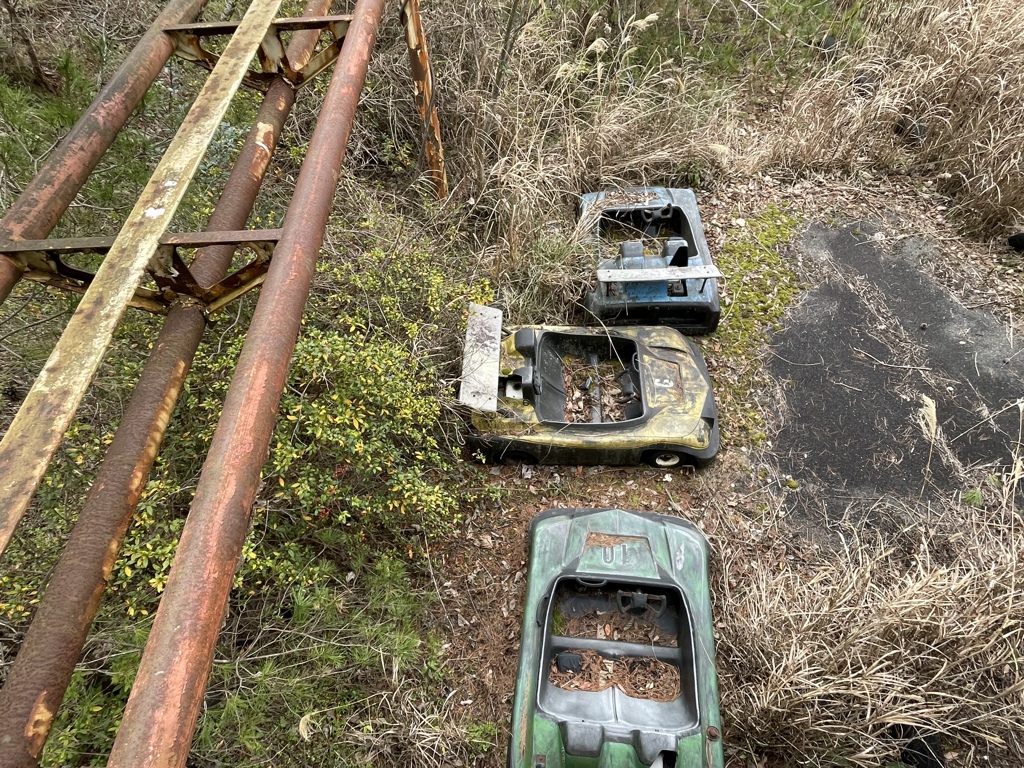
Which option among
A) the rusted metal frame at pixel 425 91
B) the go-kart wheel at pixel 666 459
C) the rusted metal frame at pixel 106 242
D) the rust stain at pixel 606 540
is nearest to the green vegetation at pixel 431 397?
the rusted metal frame at pixel 425 91

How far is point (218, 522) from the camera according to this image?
1290 mm

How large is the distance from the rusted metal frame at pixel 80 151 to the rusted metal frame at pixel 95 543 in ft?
1.45

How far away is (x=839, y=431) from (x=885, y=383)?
646 millimetres

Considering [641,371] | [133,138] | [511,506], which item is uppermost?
[133,138]

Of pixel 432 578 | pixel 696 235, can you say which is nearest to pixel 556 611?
pixel 432 578

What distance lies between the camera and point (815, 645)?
2.99 m

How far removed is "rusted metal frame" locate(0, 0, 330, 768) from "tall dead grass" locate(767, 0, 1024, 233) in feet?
19.6

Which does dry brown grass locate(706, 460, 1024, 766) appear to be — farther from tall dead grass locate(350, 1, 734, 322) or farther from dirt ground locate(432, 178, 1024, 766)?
tall dead grass locate(350, 1, 734, 322)

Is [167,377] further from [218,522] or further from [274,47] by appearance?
[274,47]

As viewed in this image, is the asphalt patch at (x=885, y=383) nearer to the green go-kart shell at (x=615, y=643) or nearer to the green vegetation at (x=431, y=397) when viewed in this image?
the green vegetation at (x=431, y=397)

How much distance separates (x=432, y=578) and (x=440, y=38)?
476 centimetres

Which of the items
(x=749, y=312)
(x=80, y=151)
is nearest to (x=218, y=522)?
(x=80, y=151)

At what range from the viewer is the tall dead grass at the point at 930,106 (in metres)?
5.46

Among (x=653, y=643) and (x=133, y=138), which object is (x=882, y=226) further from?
(x=133, y=138)
